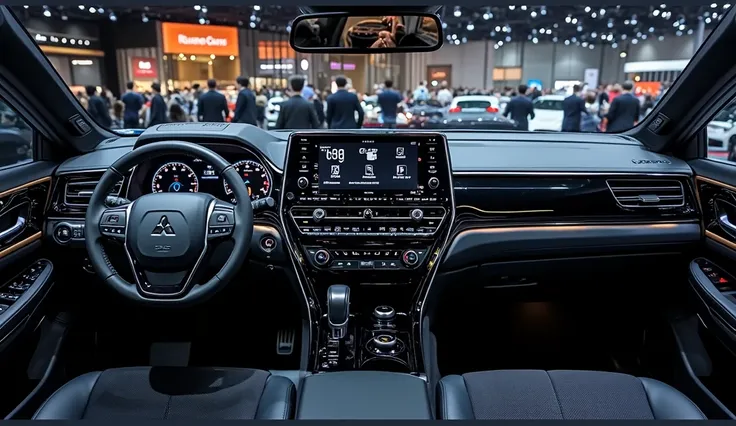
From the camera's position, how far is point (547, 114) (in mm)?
14438

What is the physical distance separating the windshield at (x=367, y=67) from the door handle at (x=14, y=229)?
88 centimetres

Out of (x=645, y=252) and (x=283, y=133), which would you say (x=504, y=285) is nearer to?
(x=645, y=252)

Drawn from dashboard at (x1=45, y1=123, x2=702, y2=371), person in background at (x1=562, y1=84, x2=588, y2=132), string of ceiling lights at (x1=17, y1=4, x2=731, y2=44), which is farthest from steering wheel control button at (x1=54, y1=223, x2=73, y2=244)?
string of ceiling lights at (x1=17, y1=4, x2=731, y2=44)

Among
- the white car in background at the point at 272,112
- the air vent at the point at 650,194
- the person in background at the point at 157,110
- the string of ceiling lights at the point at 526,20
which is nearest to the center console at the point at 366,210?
the air vent at the point at 650,194

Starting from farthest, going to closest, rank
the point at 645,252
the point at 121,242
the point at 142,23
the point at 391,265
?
the point at 142,23 < the point at 645,252 < the point at 391,265 < the point at 121,242

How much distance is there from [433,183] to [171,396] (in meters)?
1.33

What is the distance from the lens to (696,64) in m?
2.43

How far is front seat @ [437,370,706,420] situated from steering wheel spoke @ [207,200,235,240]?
35.2 inches

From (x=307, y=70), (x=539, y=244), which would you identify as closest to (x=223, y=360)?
(x=539, y=244)

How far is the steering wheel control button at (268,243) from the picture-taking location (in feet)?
8.44

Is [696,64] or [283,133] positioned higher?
[696,64]

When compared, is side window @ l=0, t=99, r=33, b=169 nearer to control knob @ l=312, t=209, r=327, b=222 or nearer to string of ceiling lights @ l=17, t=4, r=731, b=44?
control knob @ l=312, t=209, r=327, b=222

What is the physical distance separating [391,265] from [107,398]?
4.02ft

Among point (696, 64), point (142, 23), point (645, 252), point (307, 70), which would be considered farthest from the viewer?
point (307, 70)
